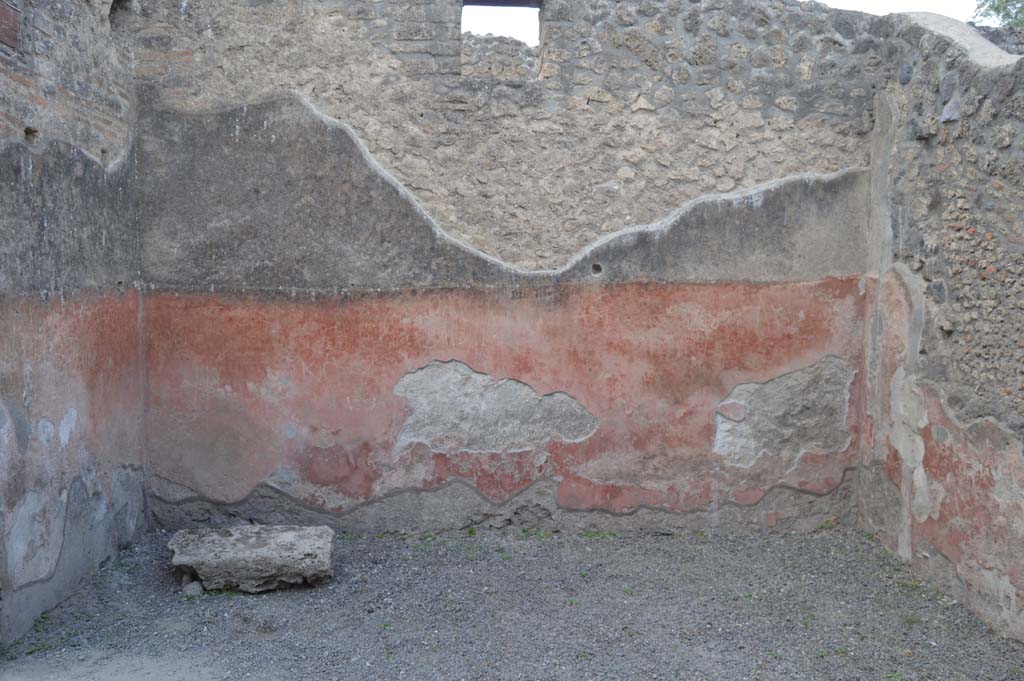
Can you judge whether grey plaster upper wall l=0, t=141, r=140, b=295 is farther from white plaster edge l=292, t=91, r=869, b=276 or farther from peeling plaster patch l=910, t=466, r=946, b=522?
peeling plaster patch l=910, t=466, r=946, b=522

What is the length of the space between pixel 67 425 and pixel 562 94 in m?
2.21

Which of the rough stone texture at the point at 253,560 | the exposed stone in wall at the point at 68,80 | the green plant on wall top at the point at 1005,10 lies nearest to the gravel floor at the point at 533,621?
the rough stone texture at the point at 253,560

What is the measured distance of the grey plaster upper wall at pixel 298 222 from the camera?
136 inches

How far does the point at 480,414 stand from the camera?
3.57 meters

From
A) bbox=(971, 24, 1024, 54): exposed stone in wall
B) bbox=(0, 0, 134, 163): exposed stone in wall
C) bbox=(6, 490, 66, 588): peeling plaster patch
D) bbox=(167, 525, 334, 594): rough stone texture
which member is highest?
bbox=(971, 24, 1024, 54): exposed stone in wall

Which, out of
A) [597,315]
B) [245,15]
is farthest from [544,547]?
A: [245,15]

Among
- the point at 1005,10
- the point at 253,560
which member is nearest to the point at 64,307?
the point at 253,560

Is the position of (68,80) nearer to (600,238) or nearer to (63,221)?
(63,221)

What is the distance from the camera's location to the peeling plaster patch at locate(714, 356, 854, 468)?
365 cm

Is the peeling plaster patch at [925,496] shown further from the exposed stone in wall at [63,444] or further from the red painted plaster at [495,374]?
the exposed stone in wall at [63,444]

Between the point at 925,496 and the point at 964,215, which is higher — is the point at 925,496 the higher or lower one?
the lower one

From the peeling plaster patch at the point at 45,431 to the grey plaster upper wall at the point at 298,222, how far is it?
2.78 ft

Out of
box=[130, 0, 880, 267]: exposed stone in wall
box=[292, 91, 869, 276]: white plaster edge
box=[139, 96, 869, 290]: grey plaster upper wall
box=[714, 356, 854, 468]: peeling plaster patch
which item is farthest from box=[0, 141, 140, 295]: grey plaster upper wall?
box=[714, 356, 854, 468]: peeling plaster patch

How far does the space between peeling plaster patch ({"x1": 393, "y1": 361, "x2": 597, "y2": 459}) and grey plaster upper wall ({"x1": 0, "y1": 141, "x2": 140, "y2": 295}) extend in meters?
1.19
